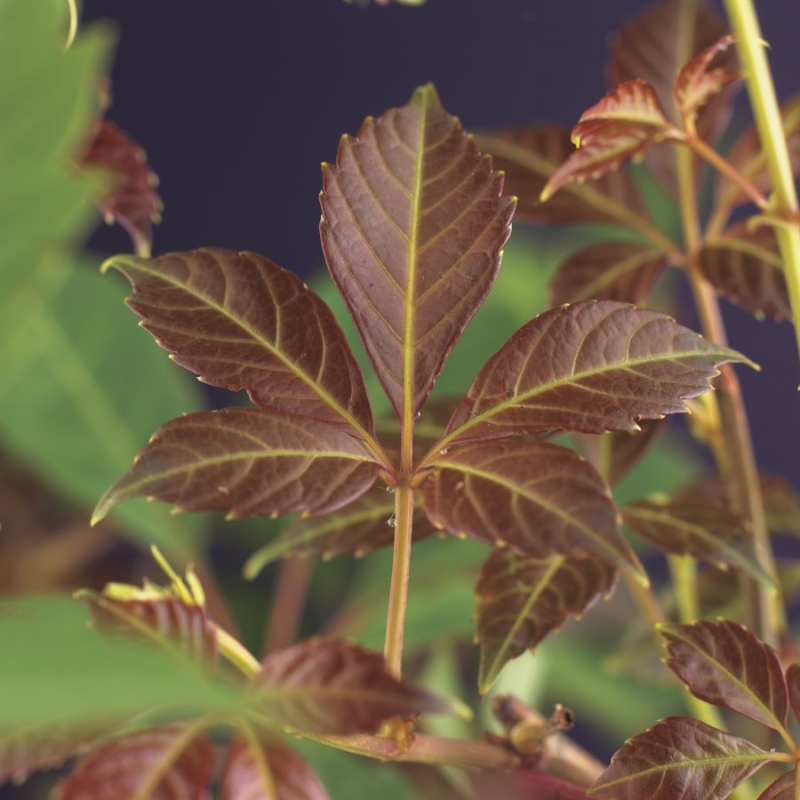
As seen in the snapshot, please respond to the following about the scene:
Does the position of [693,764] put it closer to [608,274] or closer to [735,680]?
[735,680]

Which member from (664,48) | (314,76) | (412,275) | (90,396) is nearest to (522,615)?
(412,275)

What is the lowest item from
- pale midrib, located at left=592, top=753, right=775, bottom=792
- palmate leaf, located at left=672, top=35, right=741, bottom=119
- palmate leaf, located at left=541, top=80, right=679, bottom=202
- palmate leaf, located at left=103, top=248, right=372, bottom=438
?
pale midrib, located at left=592, top=753, right=775, bottom=792

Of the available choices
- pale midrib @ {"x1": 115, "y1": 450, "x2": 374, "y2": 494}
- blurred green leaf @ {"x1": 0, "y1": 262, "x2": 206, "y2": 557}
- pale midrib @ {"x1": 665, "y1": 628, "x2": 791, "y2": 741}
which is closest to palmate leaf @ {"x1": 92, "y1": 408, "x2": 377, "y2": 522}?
pale midrib @ {"x1": 115, "y1": 450, "x2": 374, "y2": 494}

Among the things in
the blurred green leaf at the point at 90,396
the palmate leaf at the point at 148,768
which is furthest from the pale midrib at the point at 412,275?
the blurred green leaf at the point at 90,396

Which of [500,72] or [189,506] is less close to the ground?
[500,72]

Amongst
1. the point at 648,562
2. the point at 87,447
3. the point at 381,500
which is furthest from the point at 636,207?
the point at 648,562

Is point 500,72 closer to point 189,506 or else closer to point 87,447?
point 87,447

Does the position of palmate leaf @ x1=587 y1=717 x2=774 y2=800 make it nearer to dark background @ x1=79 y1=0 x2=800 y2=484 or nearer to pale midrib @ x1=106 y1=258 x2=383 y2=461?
pale midrib @ x1=106 y1=258 x2=383 y2=461
